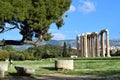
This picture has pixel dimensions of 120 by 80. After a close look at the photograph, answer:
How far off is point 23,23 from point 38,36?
1818mm

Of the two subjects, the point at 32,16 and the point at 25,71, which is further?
the point at 32,16

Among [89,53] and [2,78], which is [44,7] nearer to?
[2,78]

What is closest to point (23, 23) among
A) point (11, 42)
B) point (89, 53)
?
point (11, 42)

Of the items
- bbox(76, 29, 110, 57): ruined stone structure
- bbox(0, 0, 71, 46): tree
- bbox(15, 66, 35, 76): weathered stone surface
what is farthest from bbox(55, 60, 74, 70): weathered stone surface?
bbox(76, 29, 110, 57): ruined stone structure

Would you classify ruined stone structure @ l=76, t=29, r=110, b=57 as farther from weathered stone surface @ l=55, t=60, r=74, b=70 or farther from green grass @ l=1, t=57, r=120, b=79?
weathered stone surface @ l=55, t=60, r=74, b=70

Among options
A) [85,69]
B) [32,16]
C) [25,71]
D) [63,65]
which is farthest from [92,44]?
[25,71]

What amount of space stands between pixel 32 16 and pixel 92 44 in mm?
57066

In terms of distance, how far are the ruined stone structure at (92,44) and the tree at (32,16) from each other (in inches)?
1926

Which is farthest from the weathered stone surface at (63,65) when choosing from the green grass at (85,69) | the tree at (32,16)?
the tree at (32,16)

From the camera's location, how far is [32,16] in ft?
116

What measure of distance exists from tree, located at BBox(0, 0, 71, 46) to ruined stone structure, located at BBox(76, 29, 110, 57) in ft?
160

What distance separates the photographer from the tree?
32844mm

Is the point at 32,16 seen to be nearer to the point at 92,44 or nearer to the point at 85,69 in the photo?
the point at 85,69

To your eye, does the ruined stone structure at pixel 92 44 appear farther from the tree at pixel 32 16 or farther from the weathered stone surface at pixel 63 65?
the weathered stone surface at pixel 63 65
